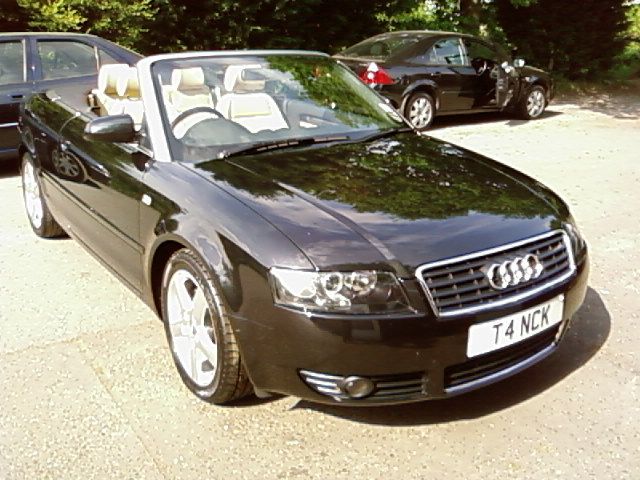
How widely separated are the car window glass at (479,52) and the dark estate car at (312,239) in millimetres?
7044

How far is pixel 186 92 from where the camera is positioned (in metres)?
3.92

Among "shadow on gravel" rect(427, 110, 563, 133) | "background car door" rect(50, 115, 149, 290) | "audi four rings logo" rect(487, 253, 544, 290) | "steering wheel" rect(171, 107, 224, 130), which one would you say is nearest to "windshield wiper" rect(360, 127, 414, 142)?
"steering wheel" rect(171, 107, 224, 130)

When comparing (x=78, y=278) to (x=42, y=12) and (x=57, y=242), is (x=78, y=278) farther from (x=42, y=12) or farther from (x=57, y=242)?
(x=42, y=12)

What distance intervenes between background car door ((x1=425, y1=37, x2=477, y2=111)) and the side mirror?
286 inches

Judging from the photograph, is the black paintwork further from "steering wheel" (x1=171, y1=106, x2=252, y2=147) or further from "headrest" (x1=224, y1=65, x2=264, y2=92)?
"steering wheel" (x1=171, y1=106, x2=252, y2=147)

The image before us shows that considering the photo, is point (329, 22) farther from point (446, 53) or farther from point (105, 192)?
point (105, 192)

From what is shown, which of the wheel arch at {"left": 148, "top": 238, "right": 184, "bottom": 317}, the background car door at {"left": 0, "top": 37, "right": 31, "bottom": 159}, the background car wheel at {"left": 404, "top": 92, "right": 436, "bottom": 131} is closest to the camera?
the wheel arch at {"left": 148, "top": 238, "right": 184, "bottom": 317}

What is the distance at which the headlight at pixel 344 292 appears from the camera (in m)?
2.56

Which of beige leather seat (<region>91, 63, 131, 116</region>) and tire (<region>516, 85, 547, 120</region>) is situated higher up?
beige leather seat (<region>91, 63, 131, 116</region>)

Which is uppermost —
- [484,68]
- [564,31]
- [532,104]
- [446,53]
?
[564,31]

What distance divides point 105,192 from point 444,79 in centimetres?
740

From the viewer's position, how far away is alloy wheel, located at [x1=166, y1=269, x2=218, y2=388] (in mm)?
3020

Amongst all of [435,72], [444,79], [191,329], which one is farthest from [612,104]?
[191,329]

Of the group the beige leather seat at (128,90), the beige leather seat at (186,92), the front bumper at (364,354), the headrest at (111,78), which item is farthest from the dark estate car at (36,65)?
the front bumper at (364,354)
